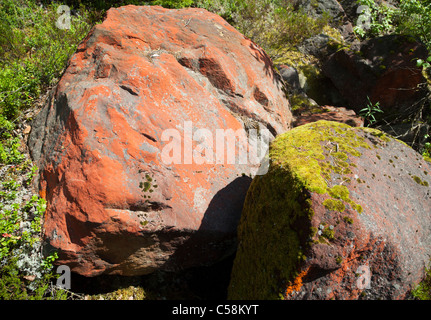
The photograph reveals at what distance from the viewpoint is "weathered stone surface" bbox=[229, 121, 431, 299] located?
2.32m

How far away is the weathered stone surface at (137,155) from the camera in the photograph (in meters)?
2.97

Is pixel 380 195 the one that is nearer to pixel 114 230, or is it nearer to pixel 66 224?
pixel 114 230

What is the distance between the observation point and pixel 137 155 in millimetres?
3168

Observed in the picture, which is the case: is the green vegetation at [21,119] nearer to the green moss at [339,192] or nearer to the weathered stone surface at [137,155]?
the weathered stone surface at [137,155]

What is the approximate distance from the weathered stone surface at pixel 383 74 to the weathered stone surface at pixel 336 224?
377 cm

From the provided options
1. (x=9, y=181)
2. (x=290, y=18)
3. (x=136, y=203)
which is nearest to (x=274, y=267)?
(x=136, y=203)

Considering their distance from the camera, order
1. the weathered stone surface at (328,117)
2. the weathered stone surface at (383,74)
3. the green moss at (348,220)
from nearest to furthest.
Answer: the green moss at (348,220) → the weathered stone surface at (328,117) → the weathered stone surface at (383,74)

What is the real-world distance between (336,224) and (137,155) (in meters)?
2.17

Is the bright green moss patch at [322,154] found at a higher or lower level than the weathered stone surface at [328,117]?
lower

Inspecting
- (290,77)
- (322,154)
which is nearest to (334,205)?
(322,154)

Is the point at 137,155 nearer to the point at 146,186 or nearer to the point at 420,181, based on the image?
the point at 146,186

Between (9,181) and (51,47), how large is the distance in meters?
3.08

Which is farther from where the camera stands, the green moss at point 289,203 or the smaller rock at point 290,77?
the smaller rock at point 290,77

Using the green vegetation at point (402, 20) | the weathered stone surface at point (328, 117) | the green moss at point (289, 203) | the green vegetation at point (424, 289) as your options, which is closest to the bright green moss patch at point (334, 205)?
the green moss at point (289, 203)
